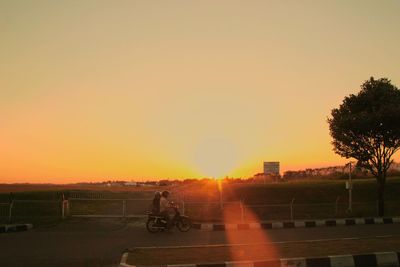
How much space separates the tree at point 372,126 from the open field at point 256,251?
1481cm

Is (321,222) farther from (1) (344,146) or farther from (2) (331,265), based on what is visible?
(2) (331,265)

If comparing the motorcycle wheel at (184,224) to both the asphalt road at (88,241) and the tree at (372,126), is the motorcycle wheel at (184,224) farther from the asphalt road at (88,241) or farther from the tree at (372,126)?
the tree at (372,126)

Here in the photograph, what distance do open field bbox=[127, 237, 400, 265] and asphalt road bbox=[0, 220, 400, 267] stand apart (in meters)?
1.03

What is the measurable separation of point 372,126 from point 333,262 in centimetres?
1944

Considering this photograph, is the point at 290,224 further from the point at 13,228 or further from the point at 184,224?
the point at 13,228

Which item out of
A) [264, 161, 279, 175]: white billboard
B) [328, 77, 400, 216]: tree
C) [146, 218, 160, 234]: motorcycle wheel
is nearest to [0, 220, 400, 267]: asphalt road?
[146, 218, 160, 234]: motorcycle wheel

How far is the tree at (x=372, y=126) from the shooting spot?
94.2 ft

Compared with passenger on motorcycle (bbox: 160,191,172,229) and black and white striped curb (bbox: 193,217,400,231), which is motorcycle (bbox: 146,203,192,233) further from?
black and white striped curb (bbox: 193,217,400,231)

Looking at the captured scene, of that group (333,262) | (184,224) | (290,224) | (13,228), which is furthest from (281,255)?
(13,228)

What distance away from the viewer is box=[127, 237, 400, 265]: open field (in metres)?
11.8

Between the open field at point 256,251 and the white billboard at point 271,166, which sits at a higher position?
the white billboard at point 271,166

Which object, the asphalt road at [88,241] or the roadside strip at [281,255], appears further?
the asphalt road at [88,241]

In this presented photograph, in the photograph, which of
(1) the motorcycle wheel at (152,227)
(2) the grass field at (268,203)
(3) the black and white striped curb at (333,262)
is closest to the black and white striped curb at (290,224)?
(2) the grass field at (268,203)

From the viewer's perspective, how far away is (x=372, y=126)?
28891 millimetres
